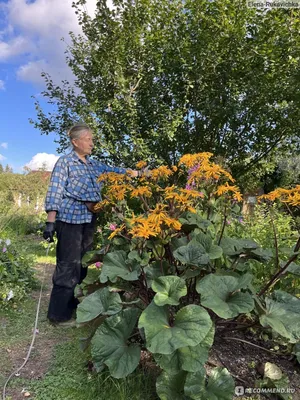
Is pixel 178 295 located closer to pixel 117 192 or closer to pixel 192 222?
pixel 192 222

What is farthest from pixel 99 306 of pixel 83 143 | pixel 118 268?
pixel 83 143

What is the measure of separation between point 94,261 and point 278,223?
76.5 inches

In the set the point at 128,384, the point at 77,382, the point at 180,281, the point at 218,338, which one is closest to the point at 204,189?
the point at 180,281

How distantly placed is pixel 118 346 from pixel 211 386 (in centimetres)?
47

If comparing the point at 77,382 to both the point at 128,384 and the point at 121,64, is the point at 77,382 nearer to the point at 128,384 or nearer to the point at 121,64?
the point at 128,384

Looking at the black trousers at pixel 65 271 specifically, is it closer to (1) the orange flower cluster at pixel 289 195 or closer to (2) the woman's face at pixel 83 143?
(2) the woman's face at pixel 83 143

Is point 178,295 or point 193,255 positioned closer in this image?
point 178,295

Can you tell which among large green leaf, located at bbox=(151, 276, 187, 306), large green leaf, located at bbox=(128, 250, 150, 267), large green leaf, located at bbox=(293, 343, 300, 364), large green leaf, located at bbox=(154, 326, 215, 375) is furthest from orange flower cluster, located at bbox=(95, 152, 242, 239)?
large green leaf, located at bbox=(293, 343, 300, 364)

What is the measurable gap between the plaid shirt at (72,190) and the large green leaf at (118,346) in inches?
48.2

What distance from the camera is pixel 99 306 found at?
1.79 metres

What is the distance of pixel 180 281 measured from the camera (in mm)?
1625

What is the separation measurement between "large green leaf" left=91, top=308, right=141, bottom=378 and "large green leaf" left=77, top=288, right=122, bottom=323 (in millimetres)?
45

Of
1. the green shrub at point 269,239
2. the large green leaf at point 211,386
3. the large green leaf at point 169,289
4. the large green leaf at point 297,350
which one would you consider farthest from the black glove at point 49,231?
the large green leaf at point 297,350

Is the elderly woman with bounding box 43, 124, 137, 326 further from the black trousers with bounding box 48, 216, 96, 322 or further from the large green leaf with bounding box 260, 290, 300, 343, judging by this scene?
the large green leaf with bounding box 260, 290, 300, 343
